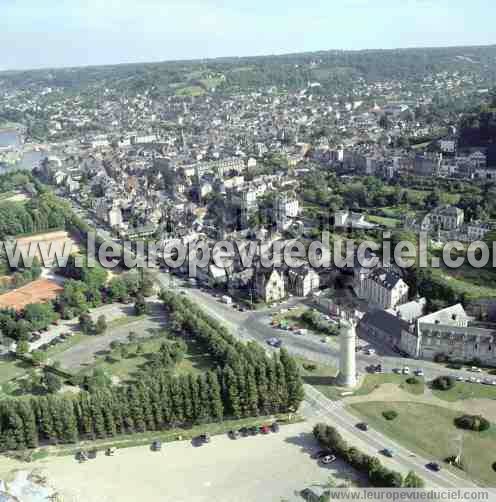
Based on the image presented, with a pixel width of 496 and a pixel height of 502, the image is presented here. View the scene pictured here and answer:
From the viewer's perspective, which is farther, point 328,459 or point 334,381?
point 334,381

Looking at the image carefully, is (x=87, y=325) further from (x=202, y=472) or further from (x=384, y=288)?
(x=384, y=288)

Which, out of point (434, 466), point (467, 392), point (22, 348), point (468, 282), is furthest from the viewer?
point (468, 282)

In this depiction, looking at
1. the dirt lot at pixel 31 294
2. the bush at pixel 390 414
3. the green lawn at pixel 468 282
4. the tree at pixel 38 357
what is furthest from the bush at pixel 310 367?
the dirt lot at pixel 31 294

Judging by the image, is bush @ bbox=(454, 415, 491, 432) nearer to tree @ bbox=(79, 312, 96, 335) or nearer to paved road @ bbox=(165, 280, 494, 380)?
paved road @ bbox=(165, 280, 494, 380)

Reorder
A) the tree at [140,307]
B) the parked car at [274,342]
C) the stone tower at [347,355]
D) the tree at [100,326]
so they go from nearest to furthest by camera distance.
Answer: the stone tower at [347,355] → the parked car at [274,342] → the tree at [100,326] → the tree at [140,307]

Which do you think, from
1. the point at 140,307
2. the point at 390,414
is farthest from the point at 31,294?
the point at 390,414

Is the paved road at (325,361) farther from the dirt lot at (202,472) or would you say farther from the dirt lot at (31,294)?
the dirt lot at (31,294)

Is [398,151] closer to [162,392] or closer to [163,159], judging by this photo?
[163,159]
